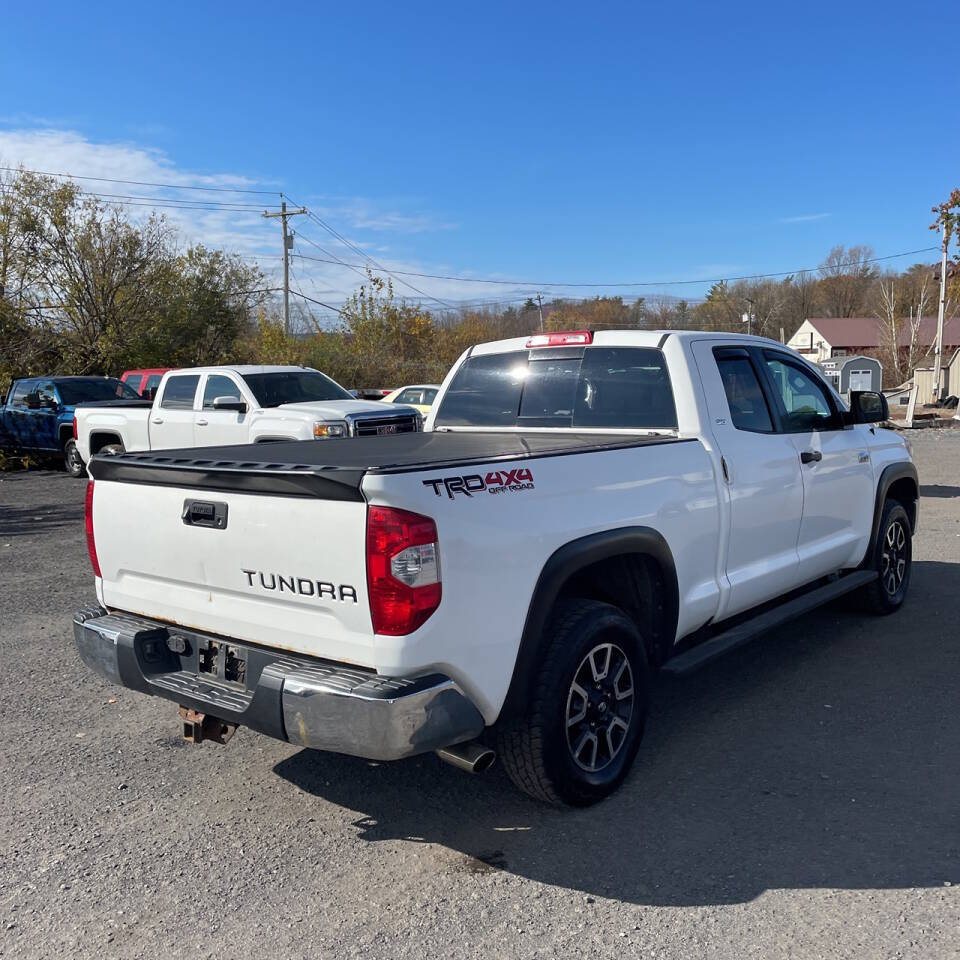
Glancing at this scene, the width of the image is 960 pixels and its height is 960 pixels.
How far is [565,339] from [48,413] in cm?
1410

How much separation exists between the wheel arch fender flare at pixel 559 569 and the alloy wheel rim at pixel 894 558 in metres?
3.14

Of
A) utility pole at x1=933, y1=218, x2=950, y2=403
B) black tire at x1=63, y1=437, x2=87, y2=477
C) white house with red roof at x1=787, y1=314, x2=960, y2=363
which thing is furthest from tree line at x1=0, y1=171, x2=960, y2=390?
white house with red roof at x1=787, y1=314, x2=960, y2=363

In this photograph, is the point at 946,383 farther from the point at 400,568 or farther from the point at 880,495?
the point at 400,568

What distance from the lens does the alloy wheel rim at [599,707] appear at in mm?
3734

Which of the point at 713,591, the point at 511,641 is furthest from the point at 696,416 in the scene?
the point at 511,641

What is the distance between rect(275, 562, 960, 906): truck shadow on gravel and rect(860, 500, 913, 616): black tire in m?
1.03

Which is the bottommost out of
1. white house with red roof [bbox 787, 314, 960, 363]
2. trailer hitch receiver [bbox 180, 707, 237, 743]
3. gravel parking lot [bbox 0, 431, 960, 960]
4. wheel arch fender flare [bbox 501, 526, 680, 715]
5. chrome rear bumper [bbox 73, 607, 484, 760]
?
gravel parking lot [bbox 0, 431, 960, 960]

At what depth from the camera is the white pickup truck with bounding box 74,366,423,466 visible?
1216 centimetres

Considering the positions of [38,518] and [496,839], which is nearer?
[496,839]

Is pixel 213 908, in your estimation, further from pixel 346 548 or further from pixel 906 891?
pixel 906 891

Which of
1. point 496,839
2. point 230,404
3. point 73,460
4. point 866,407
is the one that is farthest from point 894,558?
point 73,460

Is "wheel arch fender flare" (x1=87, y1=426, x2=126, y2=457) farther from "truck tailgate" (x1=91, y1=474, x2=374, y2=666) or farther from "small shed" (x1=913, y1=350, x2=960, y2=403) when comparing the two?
"small shed" (x1=913, y1=350, x2=960, y2=403)

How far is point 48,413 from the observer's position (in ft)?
54.9

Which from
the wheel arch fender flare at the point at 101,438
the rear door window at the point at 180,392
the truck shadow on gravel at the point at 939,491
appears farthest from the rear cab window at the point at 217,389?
the truck shadow on gravel at the point at 939,491
